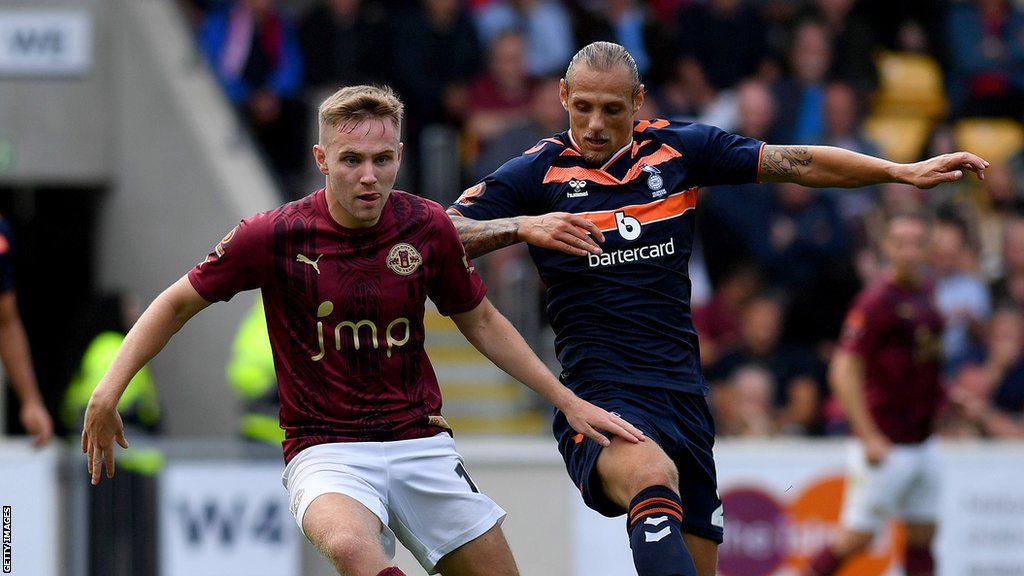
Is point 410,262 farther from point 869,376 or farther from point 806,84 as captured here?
point 806,84

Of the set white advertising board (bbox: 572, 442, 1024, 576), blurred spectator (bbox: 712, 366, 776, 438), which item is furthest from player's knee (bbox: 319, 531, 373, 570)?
blurred spectator (bbox: 712, 366, 776, 438)

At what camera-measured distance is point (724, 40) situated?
571 inches

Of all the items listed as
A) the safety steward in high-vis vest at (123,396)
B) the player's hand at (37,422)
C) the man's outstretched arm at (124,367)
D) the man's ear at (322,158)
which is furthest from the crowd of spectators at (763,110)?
the man's outstretched arm at (124,367)

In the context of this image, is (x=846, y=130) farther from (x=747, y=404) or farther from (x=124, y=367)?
(x=124, y=367)

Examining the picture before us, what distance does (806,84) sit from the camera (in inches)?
553

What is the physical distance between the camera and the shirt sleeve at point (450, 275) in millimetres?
6195

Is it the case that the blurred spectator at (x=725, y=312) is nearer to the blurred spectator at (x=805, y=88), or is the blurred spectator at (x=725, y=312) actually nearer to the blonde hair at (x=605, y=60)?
the blurred spectator at (x=805, y=88)

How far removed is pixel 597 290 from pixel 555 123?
6.41m

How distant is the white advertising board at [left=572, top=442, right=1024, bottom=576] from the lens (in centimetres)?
1126

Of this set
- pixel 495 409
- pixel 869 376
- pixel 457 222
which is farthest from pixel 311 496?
pixel 495 409

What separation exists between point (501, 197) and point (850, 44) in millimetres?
8865

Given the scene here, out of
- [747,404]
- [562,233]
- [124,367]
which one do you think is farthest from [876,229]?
[124,367]

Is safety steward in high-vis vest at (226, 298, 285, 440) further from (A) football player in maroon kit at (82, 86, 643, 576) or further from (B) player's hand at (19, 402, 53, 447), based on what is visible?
(A) football player in maroon kit at (82, 86, 643, 576)

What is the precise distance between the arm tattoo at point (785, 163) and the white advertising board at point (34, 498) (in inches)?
220
